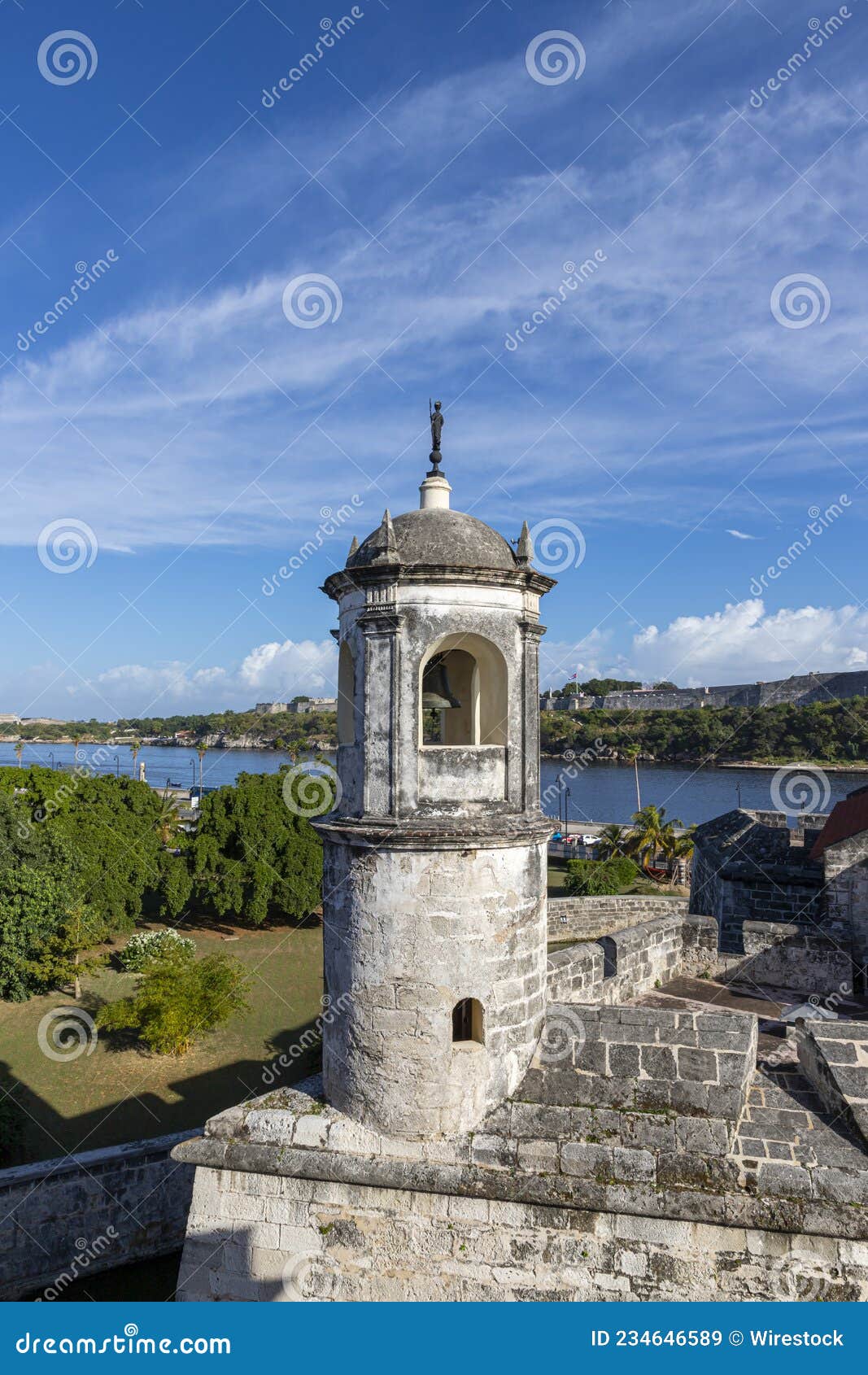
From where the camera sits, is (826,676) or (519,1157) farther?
(826,676)

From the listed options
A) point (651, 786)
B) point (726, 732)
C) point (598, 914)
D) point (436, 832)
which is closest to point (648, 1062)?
point (436, 832)

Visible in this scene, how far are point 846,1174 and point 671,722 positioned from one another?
369ft

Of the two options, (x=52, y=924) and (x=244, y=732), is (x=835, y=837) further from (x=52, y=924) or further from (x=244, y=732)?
(x=244, y=732)

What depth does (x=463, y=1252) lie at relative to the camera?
5863mm

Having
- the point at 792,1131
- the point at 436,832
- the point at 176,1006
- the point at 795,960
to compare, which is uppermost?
the point at 436,832

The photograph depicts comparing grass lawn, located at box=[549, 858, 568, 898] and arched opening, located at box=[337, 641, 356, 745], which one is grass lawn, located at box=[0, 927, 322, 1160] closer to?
arched opening, located at box=[337, 641, 356, 745]

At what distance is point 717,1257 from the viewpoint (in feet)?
18.0

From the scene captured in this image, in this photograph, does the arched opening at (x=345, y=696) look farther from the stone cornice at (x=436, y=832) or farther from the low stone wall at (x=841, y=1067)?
the low stone wall at (x=841, y=1067)

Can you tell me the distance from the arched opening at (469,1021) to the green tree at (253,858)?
862 inches

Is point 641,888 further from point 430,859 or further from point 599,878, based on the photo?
point 430,859

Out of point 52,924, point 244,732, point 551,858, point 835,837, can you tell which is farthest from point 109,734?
point 835,837

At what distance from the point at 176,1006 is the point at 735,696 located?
378ft

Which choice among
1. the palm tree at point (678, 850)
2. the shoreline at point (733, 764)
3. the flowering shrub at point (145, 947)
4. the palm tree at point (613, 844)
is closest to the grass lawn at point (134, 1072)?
the flowering shrub at point (145, 947)

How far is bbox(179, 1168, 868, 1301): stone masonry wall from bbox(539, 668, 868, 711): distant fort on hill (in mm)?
86372
